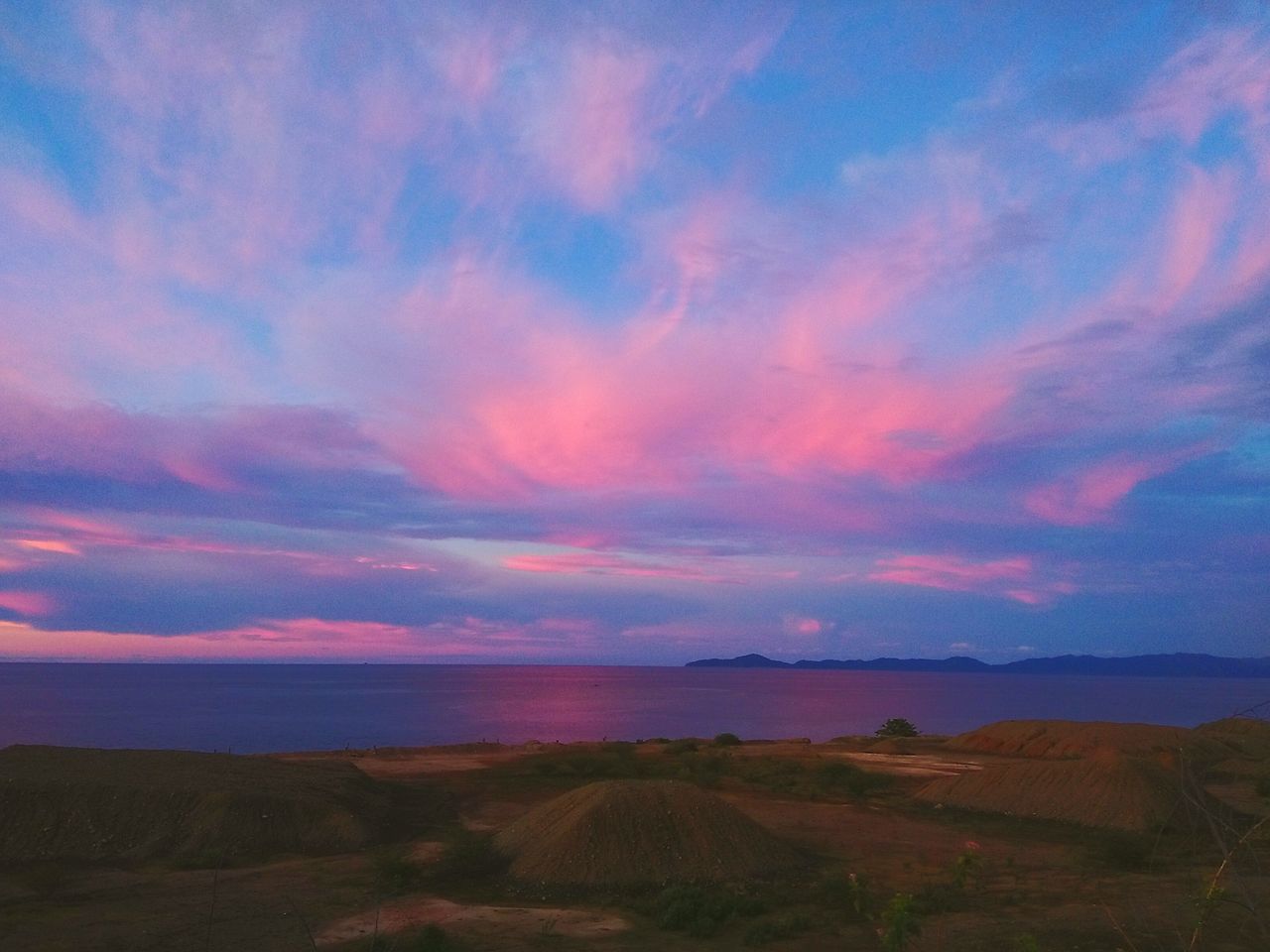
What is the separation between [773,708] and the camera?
111m

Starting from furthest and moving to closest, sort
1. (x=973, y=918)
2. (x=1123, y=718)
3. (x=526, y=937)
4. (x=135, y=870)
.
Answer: (x=1123, y=718)
(x=135, y=870)
(x=973, y=918)
(x=526, y=937)

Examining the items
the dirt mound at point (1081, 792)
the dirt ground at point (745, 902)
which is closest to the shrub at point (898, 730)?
the dirt mound at point (1081, 792)

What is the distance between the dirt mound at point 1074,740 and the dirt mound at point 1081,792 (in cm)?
1450

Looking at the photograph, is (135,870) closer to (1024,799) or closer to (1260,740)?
(1024,799)

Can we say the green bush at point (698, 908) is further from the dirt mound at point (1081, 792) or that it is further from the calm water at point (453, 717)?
the calm water at point (453, 717)

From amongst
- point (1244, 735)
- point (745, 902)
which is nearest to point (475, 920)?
point (745, 902)

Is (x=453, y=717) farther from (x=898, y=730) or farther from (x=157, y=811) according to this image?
(x=157, y=811)

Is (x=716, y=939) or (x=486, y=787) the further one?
(x=486, y=787)

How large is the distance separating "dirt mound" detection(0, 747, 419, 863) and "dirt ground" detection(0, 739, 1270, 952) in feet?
2.89

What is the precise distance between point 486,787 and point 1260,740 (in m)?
37.3

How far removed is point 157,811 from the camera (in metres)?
18.9

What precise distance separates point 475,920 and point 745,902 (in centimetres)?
439

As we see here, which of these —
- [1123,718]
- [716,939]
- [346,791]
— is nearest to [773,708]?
[1123,718]

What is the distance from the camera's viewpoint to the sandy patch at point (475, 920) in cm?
1333
